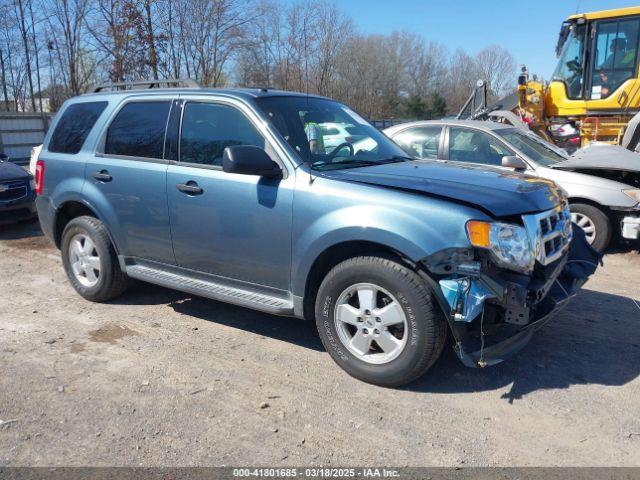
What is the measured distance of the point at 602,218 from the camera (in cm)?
702

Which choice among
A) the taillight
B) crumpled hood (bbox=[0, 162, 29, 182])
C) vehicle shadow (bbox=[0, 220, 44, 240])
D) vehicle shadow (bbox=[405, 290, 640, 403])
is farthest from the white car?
crumpled hood (bbox=[0, 162, 29, 182])

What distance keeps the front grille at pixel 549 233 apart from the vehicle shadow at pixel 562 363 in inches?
31.6

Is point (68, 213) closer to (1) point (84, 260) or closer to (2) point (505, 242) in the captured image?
(1) point (84, 260)

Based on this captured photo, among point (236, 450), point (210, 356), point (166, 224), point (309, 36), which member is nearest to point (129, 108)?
point (166, 224)

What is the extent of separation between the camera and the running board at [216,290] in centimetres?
411

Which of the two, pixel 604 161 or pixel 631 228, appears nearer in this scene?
pixel 631 228

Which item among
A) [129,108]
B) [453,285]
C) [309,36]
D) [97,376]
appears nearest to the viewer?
[453,285]

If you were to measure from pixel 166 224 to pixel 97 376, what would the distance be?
1326 millimetres

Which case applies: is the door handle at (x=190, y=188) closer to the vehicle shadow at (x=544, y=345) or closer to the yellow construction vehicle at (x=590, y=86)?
the vehicle shadow at (x=544, y=345)

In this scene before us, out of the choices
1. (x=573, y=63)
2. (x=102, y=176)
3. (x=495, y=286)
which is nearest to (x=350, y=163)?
(x=495, y=286)

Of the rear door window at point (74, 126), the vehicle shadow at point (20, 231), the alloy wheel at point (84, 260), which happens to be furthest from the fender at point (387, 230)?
the vehicle shadow at point (20, 231)

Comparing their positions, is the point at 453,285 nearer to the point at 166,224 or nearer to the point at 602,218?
the point at 166,224

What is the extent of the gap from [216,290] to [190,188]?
832 mm

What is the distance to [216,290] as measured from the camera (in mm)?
4449
